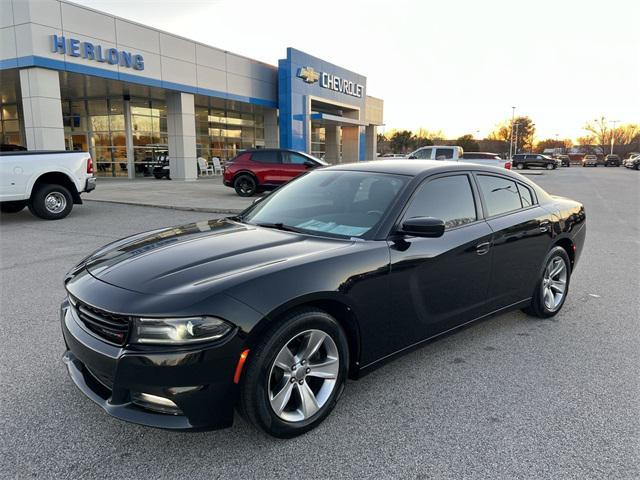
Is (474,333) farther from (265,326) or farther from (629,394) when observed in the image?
(265,326)

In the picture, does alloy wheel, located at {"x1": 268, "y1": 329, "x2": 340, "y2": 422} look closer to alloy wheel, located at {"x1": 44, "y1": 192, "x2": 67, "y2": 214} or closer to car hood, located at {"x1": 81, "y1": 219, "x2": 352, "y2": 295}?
car hood, located at {"x1": 81, "y1": 219, "x2": 352, "y2": 295}

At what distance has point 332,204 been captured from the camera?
372 centimetres

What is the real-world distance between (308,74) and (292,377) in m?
29.8

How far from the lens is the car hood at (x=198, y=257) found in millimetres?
2508

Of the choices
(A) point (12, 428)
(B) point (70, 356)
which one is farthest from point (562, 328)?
(A) point (12, 428)

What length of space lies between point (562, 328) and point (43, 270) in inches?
249

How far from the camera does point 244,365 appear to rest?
7.90 feet

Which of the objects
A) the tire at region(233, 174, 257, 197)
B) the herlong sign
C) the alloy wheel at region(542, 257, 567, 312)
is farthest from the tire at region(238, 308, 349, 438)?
the herlong sign

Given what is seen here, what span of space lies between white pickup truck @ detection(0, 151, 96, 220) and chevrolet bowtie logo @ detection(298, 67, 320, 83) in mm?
20630

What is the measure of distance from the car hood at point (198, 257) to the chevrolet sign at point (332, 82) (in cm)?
2794

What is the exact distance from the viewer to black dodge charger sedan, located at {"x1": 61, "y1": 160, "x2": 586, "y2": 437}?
233 cm

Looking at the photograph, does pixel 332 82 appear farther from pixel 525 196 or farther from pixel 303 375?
pixel 303 375

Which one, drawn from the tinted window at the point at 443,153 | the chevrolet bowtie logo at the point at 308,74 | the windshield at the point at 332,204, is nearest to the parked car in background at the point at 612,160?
the chevrolet bowtie logo at the point at 308,74

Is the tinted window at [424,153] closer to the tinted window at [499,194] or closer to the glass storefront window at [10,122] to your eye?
the tinted window at [499,194]
